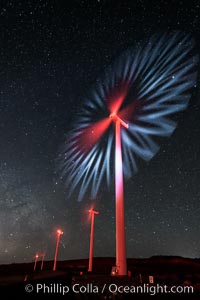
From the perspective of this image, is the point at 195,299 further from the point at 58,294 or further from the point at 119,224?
the point at 58,294

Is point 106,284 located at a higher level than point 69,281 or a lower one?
higher

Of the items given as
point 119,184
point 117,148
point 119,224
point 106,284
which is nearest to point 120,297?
point 106,284

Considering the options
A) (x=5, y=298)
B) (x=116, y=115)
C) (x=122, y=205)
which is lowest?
(x=5, y=298)

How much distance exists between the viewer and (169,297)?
1064cm

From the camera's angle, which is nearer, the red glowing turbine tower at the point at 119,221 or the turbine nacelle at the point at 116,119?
the red glowing turbine tower at the point at 119,221

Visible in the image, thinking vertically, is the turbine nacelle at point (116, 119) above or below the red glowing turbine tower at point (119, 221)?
above

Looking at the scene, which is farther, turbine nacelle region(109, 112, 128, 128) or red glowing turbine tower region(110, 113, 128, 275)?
turbine nacelle region(109, 112, 128, 128)

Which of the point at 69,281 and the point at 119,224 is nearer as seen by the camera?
the point at 69,281

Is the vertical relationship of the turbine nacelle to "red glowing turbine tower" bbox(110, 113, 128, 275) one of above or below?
above

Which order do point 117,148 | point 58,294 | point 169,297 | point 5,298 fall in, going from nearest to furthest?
point 5,298
point 58,294
point 169,297
point 117,148

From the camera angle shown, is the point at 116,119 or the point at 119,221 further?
the point at 116,119

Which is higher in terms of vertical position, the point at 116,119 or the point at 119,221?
the point at 116,119

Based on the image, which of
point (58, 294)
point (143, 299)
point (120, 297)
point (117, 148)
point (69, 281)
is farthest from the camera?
point (117, 148)

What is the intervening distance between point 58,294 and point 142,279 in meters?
9.50
